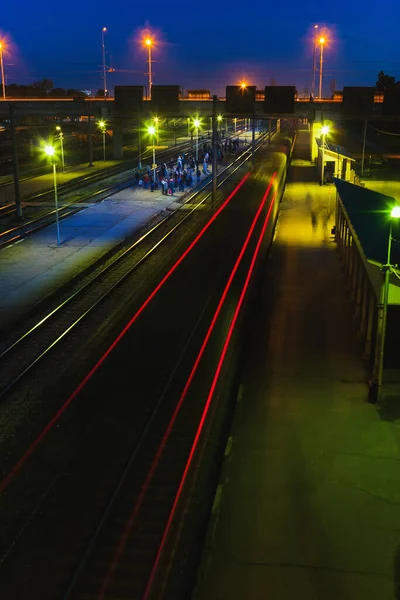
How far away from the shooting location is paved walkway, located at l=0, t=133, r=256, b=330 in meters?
19.3

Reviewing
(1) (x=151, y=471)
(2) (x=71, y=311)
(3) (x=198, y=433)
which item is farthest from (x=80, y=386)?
(2) (x=71, y=311)

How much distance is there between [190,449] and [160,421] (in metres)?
1.16

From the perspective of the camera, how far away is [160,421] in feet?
38.6

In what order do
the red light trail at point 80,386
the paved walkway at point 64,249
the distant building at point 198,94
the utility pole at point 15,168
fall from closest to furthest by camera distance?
the red light trail at point 80,386, the paved walkway at point 64,249, the utility pole at point 15,168, the distant building at point 198,94

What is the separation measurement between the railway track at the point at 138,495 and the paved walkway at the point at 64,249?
23.1ft

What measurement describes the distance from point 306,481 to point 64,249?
17975mm

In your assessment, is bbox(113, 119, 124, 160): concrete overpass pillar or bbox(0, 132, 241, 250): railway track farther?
bbox(113, 119, 124, 160): concrete overpass pillar

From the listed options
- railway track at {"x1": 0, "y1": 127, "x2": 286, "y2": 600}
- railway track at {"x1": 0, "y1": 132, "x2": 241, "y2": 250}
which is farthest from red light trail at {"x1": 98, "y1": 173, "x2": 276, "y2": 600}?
railway track at {"x1": 0, "y1": 132, "x2": 241, "y2": 250}

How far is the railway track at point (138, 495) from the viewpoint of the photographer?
792 centimetres

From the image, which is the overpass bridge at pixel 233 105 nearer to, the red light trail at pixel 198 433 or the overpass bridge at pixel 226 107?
the overpass bridge at pixel 226 107

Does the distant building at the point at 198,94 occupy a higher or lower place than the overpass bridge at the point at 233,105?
higher

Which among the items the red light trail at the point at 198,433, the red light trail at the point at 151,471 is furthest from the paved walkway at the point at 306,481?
the red light trail at the point at 151,471

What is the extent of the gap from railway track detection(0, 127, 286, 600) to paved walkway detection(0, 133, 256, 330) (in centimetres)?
703

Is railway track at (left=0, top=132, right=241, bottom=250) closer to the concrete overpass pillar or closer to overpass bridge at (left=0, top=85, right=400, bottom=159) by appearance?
overpass bridge at (left=0, top=85, right=400, bottom=159)
